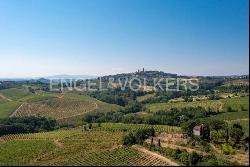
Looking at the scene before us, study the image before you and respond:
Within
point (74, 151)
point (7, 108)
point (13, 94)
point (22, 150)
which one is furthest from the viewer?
point (13, 94)

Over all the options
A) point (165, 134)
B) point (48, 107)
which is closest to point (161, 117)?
point (165, 134)

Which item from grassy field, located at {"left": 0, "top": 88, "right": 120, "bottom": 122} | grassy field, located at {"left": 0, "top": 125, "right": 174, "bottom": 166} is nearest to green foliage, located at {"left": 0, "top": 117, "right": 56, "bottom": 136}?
grassy field, located at {"left": 0, "top": 88, "right": 120, "bottom": 122}

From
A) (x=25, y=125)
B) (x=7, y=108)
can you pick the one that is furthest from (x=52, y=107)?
(x=25, y=125)

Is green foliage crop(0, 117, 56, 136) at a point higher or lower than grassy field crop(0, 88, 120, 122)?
lower

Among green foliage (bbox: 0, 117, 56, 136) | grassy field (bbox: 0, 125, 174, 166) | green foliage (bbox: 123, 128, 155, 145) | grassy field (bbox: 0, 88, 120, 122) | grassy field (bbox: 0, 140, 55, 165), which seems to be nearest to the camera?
grassy field (bbox: 0, 125, 174, 166)

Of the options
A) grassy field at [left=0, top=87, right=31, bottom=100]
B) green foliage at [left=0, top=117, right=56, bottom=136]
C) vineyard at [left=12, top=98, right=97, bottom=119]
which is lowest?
green foliage at [left=0, top=117, right=56, bottom=136]

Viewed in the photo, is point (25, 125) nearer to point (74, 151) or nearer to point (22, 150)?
point (22, 150)

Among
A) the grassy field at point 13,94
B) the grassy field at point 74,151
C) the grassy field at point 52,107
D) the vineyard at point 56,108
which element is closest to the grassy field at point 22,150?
the grassy field at point 74,151

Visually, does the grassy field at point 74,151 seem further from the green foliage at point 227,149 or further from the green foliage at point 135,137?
the green foliage at point 227,149

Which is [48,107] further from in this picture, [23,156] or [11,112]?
[23,156]

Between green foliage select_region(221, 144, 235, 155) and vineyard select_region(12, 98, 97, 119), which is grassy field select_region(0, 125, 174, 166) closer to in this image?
green foliage select_region(221, 144, 235, 155)
